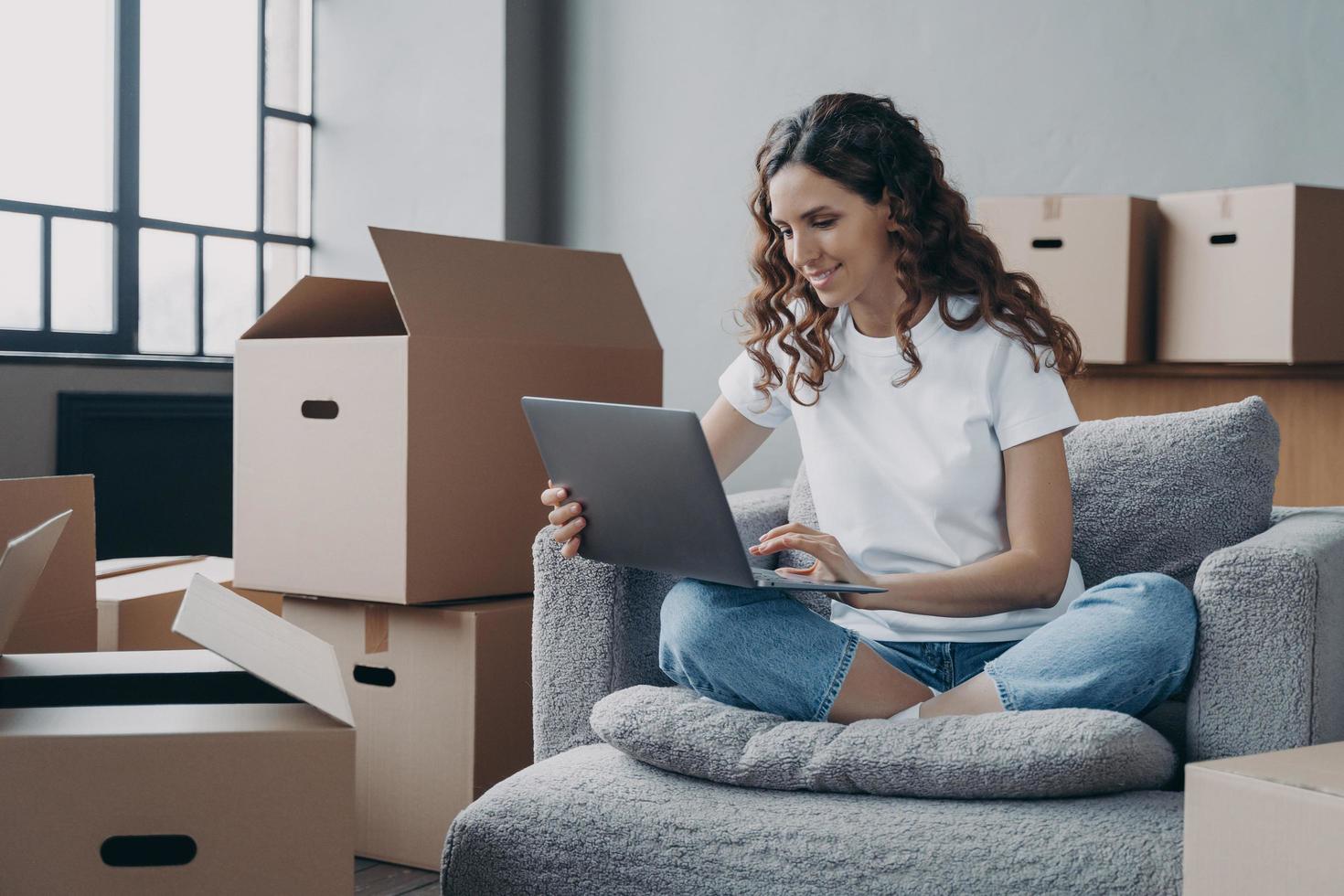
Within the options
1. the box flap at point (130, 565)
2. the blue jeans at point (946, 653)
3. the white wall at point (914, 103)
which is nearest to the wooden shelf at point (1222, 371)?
the white wall at point (914, 103)

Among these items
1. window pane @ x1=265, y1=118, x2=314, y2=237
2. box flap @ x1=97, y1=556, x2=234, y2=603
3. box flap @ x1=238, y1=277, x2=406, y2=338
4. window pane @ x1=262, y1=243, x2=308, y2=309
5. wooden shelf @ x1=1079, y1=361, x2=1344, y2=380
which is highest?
window pane @ x1=265, y1=118, x2=314, y2=237

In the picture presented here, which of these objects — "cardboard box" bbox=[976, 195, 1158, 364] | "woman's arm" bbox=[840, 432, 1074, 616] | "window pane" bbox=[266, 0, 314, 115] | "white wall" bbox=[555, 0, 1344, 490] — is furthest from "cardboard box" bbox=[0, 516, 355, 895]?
"window pane" bbox=[266, 0, 314, 115]

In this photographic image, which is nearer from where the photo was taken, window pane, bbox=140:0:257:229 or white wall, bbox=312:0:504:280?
window pane, bbox=140:0:257:229

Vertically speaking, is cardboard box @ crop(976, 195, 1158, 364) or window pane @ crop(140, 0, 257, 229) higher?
window pane @ crop(140, 0, 257, 229)

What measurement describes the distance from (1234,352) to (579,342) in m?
1.12

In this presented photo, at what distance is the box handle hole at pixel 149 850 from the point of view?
89 centimetres

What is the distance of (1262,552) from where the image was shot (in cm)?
112

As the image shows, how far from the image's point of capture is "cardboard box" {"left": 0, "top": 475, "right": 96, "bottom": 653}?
1.45 meters

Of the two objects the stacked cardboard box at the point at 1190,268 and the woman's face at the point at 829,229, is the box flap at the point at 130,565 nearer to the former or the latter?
the woman's face at the point at 829,229

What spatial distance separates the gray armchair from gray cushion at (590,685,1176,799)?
0.05ft

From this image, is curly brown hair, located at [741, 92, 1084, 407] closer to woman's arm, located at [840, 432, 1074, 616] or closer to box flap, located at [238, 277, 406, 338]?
woman's arm, located at [840, 432, 1074, 616]

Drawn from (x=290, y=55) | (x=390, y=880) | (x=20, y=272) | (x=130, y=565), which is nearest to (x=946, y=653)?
(x=390, y=880)

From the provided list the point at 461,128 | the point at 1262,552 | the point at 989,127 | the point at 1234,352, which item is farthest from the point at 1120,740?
the point at 461,128

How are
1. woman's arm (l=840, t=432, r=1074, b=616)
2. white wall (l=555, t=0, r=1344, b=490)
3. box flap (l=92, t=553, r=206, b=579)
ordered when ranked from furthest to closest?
white wall (l=555, t=0, r=1344, b=490)
box flap (l=92, t=553, r=206, b=579)
woman's arm (l=840, t=432, r=1074, b=616)
